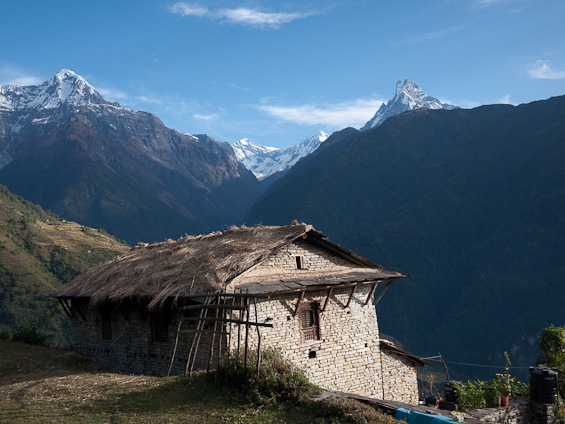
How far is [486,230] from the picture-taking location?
91.9 meters

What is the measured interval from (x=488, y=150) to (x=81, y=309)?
351 ft

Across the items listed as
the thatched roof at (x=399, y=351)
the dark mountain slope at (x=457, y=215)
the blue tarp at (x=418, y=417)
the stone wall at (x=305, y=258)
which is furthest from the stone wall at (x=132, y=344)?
the dark mountain slope at (x=457, y=215)

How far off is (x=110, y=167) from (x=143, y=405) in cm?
14090

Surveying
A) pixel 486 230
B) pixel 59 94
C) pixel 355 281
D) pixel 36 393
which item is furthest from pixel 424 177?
pixel 59 94

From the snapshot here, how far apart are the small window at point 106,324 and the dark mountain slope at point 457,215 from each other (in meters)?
59.1

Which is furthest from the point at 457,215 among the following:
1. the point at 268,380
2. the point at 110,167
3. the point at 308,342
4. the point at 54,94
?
the point at 54,94

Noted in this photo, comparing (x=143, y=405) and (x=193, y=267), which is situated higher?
(x=193, y=267)

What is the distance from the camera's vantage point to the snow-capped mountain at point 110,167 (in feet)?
384

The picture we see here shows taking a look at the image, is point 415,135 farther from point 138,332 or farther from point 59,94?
point 59,94

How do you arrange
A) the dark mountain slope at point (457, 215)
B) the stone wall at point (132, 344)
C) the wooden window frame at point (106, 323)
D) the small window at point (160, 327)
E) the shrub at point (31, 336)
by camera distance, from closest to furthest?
the stone wall at point (132, 344), the small window at point (160, 327), the wooden window frame at point (106, 323), the shrub at point (31, 336), the dark mountain slope at point (457, 215)

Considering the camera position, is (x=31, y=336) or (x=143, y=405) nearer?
(x=143, y=405)

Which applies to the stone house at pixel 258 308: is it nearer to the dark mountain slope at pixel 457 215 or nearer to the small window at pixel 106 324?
the small window at pixel 106 324

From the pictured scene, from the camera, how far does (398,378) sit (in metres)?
17.1

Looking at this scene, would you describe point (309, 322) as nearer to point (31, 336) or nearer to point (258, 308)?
point (258, 308)
